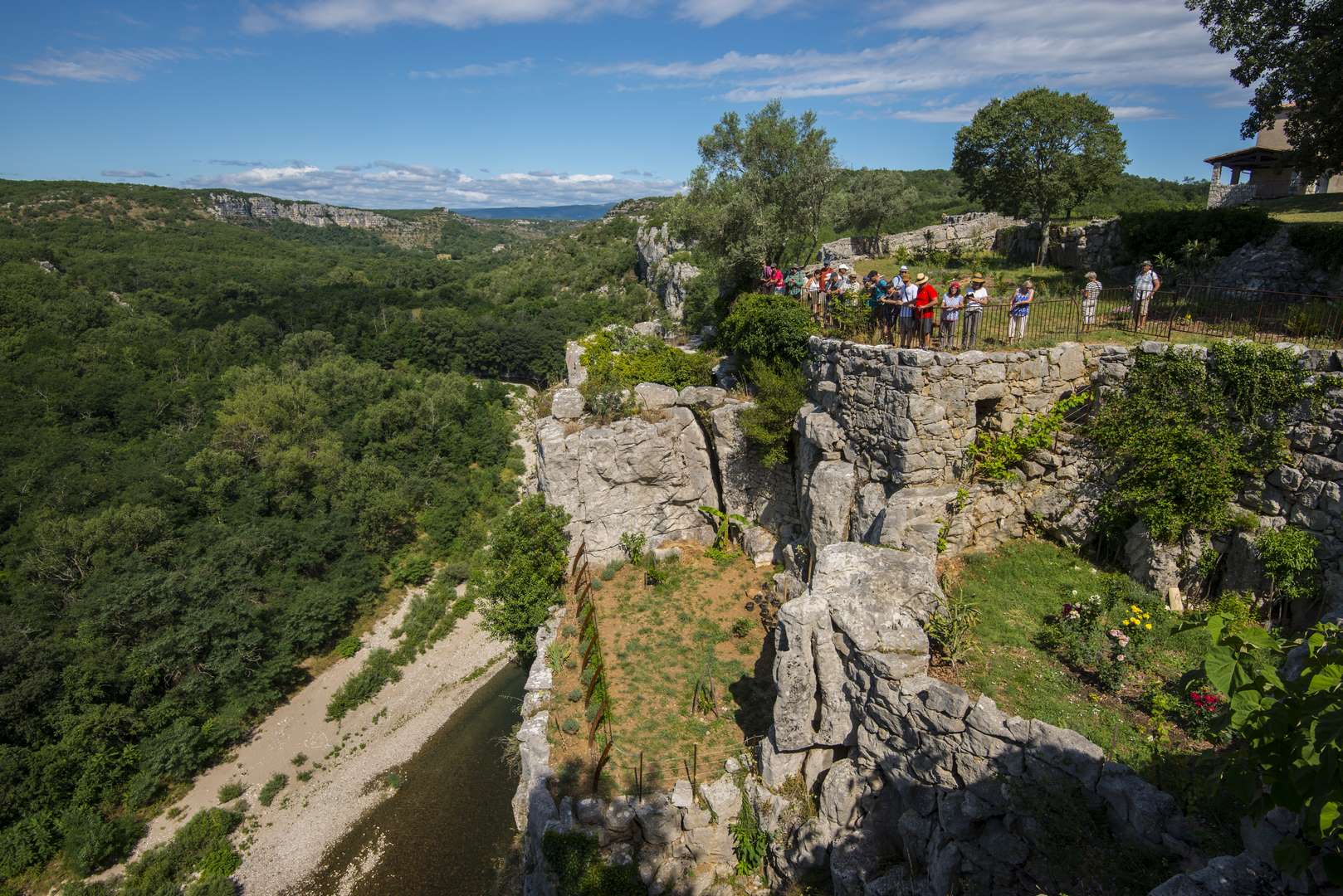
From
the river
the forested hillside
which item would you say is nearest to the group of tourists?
the river

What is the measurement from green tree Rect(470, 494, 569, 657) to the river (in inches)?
247

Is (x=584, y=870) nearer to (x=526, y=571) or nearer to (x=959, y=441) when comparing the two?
(x=526, y=571)

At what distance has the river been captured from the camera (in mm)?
17844

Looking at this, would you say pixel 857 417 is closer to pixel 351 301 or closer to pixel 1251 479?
pixel 1251 479

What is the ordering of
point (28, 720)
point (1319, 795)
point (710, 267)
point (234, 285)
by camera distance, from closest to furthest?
point (1319, 795) < point (28, 720) < point (710, 267) < point (234, 285)

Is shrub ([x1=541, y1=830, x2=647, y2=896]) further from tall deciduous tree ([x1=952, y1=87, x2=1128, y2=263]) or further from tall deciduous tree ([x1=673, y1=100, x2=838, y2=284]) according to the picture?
tall deciduous tree ([x1=952, y1=87, x2=1128, y2=263])

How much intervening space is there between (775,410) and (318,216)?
19873 cm

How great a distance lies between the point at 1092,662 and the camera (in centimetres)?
948

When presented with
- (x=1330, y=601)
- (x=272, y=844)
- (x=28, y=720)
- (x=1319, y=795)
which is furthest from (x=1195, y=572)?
(x=28, y=720)

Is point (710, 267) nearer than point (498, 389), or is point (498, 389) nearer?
point (710, 267)

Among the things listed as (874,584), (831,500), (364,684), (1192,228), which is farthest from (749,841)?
(364,684)

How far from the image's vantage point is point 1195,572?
10.6 m

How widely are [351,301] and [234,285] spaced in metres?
13.8

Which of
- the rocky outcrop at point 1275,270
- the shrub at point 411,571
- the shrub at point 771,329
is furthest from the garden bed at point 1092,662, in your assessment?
the shrub at point 411,571
